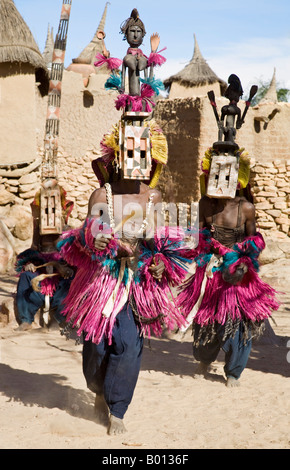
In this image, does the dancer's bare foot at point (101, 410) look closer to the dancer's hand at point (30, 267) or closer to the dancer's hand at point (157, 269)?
the dancer's hand at point (157, 269)

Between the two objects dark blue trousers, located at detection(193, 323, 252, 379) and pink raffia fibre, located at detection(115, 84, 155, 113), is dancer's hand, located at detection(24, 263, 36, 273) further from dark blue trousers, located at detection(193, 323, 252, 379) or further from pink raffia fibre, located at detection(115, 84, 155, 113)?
pink raffia fibre, located at detection(115, 84, 155, 113)

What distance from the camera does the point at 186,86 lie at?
19.0 meters

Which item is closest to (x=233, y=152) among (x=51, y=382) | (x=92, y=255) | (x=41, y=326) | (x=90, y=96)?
(x=92, y=255)

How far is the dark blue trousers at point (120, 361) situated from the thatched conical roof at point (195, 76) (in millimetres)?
15333

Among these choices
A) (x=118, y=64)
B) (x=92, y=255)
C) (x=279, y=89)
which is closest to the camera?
(x=92, y=255)

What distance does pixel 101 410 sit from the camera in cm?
459

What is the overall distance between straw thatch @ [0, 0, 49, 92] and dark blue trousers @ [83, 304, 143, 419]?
9.66 meters

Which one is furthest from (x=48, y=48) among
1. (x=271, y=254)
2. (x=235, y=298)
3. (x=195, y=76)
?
(x=235, y=298)

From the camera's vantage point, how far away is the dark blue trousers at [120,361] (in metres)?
4.30

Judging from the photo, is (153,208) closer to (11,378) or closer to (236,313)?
(236,313)

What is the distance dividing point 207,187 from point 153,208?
1.45 metres

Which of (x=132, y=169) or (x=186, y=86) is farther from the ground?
(x=186, y=86)

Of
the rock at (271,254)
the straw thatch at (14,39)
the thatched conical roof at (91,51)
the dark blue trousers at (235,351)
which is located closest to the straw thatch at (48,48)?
the thatched conical roof at (91,51)

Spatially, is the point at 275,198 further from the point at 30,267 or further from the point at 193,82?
the point at 30,267
